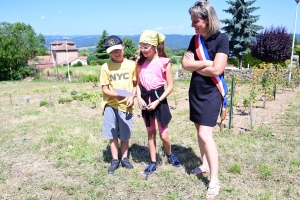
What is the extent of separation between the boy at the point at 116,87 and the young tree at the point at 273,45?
890 inches

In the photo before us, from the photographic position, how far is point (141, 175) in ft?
10.4

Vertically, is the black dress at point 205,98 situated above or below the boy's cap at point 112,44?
below

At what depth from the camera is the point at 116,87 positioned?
10.1 ft

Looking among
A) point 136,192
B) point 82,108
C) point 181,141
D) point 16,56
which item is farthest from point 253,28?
point 16,56

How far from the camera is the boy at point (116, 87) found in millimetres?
3006

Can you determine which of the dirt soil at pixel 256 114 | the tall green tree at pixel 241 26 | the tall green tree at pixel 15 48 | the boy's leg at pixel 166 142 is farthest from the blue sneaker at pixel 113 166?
the tall green tree at pixel 15 48

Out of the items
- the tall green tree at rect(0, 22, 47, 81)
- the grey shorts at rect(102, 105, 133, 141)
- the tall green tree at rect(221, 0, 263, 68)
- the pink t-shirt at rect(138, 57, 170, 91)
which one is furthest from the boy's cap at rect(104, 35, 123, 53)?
the tall green tree at rect(0, 22, 47, 81)

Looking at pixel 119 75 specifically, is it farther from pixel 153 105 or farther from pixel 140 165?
pixel 140 165

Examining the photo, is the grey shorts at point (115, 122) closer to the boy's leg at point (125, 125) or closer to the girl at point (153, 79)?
the boy's leg at point (125, 125)

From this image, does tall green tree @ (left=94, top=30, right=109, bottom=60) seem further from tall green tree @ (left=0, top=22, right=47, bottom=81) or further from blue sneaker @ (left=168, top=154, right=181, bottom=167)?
blue sneaker @ (left=168, top=154, right=181, bottom=167)

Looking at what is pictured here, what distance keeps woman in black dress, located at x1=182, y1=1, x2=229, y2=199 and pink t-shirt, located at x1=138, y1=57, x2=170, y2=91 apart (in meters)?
0.36

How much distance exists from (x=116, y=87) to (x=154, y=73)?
51 cm

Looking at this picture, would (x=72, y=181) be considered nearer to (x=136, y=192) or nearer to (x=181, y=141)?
(x=136, y=192)

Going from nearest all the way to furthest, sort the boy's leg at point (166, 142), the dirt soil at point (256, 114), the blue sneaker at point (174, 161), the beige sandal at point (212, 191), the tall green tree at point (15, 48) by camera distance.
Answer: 1. the beige sandal at point (212, 191)
2. the boy's leg at point (166, 142)
3. the blue sneaker at point (174, 161)
4. the dirt soil at point (256, 114)
5. the tall green tree at point (15, 48)
